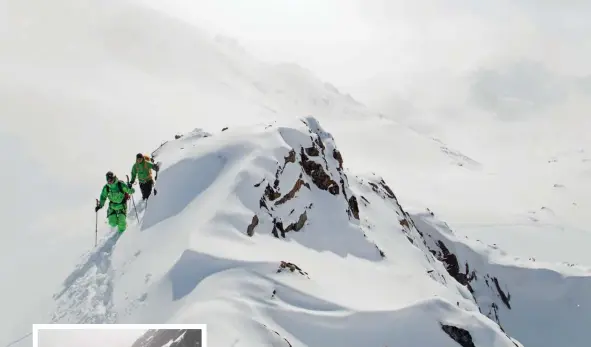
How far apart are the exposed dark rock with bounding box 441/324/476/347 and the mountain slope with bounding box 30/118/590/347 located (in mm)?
48

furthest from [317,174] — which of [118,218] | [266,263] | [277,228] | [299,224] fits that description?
[266,263]

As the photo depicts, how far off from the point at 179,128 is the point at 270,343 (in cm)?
7652

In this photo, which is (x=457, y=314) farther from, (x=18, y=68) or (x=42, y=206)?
(x=18, y=68)

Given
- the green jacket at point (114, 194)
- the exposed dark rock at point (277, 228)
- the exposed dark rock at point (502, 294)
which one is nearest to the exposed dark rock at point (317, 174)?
the exposed dark rock at point (277, 228)

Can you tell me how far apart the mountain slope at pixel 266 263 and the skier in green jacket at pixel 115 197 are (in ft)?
2.25

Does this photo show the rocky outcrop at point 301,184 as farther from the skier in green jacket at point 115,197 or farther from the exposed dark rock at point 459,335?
the exposed dark rock at point 459,335

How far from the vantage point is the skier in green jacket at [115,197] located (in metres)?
18.3

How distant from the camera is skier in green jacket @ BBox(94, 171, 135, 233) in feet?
60.1

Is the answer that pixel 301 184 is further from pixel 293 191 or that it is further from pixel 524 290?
pixel 524 290

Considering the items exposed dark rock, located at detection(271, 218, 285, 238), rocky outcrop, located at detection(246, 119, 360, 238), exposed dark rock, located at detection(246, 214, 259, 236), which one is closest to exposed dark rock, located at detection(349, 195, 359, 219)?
rocky outcrop, located at detection(246, 119, 360, 238)

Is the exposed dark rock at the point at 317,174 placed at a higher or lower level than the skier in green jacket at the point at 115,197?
higher

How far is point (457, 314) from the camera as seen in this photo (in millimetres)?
16812

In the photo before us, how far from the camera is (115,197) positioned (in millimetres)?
18484

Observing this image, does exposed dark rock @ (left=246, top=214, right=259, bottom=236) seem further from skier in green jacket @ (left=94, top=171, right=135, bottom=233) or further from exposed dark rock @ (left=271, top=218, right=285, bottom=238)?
skier in green jacket @ (left=94, top=171, right=135, bottom=233)
